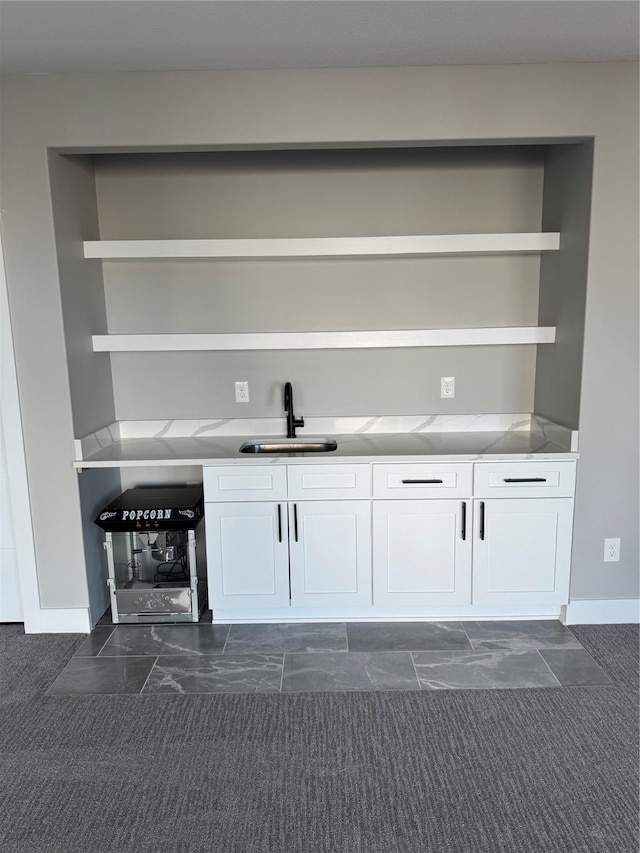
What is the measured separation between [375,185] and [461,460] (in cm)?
153

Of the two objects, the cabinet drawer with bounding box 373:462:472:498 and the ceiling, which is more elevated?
the ceiling

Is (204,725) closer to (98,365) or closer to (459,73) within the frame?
(98,365)

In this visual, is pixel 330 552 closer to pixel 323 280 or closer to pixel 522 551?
pixel 522 551

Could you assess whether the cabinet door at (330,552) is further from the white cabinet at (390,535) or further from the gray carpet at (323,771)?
the gray carpet at (323,771)

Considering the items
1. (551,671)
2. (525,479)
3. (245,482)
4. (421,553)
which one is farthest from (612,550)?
(245,482)

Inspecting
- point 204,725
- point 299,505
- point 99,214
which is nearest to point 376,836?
point 204,725

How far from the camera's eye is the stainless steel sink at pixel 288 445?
3217 millimetres

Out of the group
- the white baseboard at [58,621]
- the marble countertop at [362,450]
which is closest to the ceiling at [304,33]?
the marble countertop at [362,450]

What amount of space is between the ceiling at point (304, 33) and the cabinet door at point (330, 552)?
1929mm

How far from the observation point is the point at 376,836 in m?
1.78

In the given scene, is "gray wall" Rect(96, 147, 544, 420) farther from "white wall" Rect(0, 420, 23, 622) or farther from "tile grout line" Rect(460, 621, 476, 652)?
"tile grout line" Rect(460, 621, 476, 652)

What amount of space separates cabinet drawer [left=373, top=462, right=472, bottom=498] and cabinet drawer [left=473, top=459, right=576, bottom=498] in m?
0.07

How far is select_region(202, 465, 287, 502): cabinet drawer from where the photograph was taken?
285 cm

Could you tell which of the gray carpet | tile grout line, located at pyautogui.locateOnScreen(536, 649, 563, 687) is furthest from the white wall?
tile grout line, located at pyautogui.locateOnScreen(536, 649, 563, 687)
